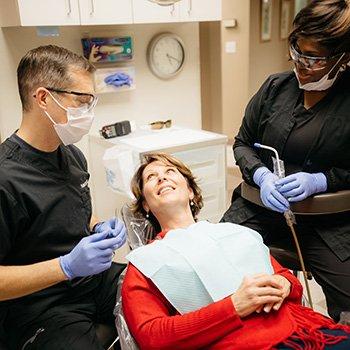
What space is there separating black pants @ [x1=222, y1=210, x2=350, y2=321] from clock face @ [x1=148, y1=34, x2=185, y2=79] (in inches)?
59.6

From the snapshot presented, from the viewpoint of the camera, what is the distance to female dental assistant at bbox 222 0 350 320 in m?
1.50

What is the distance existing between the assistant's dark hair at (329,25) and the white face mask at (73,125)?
797 millimetres

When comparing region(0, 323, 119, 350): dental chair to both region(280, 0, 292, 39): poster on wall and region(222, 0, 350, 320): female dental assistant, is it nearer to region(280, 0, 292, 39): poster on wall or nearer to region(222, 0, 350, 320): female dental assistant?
region(222, 0, 350, 320): female dental assistant

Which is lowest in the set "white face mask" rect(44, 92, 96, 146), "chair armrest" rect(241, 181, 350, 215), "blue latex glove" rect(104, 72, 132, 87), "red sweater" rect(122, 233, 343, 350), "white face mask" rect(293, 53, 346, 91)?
"red sweater" rect(122, 233, 343, 350)

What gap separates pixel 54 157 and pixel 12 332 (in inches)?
21.9

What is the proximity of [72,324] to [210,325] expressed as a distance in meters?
0.45

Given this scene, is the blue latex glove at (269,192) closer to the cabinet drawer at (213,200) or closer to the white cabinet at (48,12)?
the cabinet drawer at (213,200)

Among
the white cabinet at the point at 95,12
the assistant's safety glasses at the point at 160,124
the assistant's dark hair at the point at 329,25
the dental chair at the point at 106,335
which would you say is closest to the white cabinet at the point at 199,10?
the white cabinet at the point at 95,12

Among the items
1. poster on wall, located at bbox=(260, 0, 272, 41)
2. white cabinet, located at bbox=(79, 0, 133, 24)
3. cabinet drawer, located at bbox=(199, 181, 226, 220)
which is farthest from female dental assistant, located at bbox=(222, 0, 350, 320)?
A: poster on wall, located at bbox=(260, 0, 272, 41)

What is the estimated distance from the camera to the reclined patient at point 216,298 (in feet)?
3.79

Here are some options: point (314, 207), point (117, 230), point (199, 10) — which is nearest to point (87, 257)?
point (117, 230)

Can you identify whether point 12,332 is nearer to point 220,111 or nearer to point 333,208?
point 333,208

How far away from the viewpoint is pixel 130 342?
1.24m

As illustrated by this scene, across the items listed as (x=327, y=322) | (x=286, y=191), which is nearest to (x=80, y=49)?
(x=286, y=191)
